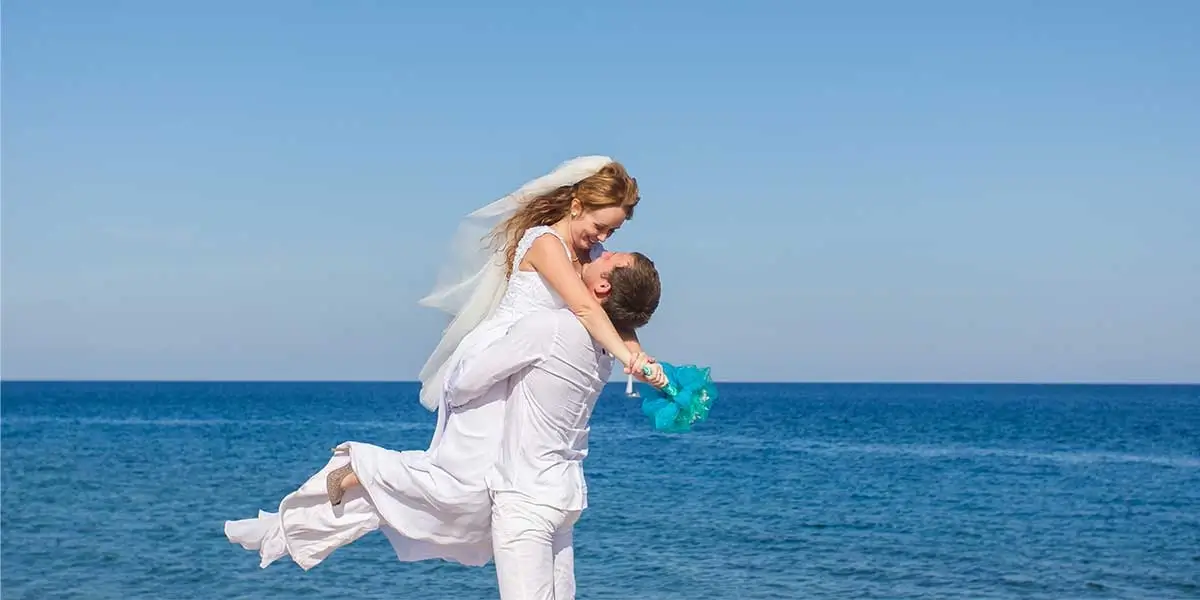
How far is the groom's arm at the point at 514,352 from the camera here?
18.5 ft

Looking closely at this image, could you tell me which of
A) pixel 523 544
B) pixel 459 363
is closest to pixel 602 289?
pixel 459 363

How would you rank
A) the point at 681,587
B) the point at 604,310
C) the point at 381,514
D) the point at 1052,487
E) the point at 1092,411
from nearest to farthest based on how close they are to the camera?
the point at 604,310
the point at 381,514
the point at 681,587
the point at 1052,487
the point at 1092,411

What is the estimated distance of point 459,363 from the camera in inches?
234

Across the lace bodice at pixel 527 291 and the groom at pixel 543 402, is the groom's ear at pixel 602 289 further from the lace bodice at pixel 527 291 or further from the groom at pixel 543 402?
the lace bodice at pixel 527 291

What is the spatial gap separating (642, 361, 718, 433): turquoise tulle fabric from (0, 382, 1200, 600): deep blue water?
13143mm

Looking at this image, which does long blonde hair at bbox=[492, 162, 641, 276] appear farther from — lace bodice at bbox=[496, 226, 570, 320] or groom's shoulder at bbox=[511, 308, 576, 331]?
groom's shoulder at bbox=[511, 308, 576, 331]

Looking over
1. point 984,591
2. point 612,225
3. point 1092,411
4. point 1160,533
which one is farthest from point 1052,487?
point 1092,411

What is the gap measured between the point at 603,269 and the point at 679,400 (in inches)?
26.9

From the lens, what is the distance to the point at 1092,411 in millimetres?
91125

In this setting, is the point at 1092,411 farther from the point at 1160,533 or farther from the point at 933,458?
the point at 1160,533

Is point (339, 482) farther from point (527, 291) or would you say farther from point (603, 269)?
point (603, 269)

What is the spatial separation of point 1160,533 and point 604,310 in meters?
25.1

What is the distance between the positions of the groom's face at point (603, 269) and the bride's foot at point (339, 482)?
1.55 meters

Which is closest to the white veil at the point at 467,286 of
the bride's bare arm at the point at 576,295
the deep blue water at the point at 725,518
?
the bride's bare arm at the point at 576,295
